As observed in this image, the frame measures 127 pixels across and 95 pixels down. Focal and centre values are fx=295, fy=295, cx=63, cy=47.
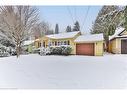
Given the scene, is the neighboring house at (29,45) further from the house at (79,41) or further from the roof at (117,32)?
the roof at (117,32)

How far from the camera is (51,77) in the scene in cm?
357

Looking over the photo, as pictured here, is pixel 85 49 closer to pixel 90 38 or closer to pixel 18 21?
pixel 90 38

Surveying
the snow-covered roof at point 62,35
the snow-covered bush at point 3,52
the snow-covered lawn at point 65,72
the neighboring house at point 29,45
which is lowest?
the snow-covered lawn at point 65,72

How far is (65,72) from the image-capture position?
3590 mm

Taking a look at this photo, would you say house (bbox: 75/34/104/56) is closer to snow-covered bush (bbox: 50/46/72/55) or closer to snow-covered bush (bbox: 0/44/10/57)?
snow-covered bush (bbox: 50/46/72/55)

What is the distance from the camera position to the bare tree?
3.54m

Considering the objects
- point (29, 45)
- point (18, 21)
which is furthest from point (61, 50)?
point (18, 21)

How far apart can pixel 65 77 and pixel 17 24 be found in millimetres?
866

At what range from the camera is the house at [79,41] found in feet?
11.8

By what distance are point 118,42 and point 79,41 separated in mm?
478

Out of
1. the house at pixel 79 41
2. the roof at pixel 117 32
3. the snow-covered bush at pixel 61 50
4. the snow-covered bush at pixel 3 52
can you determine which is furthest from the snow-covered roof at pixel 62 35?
the snow-covered bush at pixel 3 52

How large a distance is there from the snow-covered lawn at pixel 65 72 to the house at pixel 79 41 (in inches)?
3.4

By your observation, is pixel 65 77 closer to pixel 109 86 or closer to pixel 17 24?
pixel 109 86
